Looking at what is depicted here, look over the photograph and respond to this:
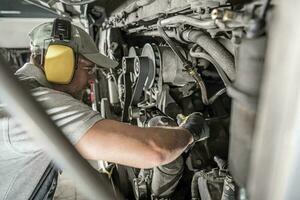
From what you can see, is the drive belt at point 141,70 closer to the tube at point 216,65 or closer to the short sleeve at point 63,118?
the tube at point 216,65

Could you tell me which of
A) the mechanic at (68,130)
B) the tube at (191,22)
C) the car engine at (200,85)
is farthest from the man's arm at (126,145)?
the tube at (191,22)

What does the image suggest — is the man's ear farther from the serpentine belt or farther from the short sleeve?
the serpentine belt

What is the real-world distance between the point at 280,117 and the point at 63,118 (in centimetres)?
68

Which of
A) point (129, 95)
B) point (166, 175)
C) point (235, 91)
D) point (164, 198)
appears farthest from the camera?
point (129, 95)

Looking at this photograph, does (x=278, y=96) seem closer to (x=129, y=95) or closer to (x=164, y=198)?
(x=164, y=198)

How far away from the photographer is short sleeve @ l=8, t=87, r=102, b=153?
2.96 ft

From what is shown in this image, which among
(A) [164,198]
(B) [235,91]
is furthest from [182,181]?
(B) [235,91]

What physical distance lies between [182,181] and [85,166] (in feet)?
4.20

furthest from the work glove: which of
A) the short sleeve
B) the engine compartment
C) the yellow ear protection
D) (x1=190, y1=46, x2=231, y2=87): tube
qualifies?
the yellow ear protection

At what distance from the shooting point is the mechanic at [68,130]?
3.01ft

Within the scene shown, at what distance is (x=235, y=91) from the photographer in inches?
21.9

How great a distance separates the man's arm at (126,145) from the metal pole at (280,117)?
0.45m

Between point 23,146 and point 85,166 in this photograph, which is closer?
point 85,166

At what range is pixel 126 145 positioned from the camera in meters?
0.92
